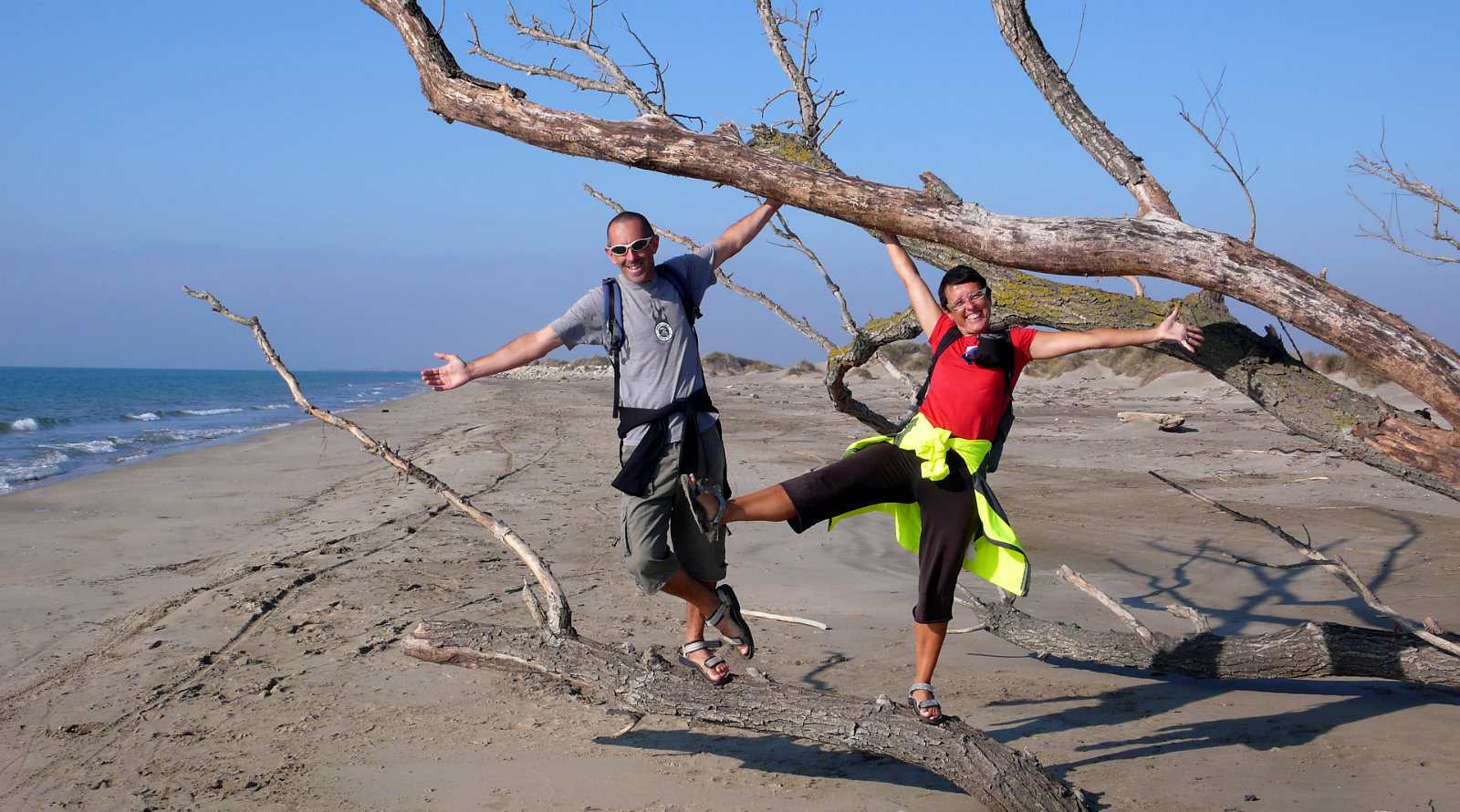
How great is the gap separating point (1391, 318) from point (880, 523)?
6.88 metres

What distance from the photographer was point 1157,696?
5090mm

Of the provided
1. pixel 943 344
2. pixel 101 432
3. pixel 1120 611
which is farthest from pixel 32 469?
pixel 1120 611

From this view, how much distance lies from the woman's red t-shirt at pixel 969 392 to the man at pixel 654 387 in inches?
37.7

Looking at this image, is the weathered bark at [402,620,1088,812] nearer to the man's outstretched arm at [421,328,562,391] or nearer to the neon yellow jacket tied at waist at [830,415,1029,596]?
the neon yellow jacket tied at waist at [830,415,1029,596]

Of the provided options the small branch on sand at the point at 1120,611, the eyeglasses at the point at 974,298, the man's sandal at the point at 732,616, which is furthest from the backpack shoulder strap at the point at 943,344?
the small branch on sand at the point at 1120,611

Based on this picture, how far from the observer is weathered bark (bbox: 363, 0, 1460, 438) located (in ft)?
11.4

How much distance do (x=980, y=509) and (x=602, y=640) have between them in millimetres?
3098

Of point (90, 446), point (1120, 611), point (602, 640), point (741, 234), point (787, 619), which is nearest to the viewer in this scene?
point (741, 234)

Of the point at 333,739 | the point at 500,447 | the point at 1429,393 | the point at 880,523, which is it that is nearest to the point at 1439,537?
the point at 880,523

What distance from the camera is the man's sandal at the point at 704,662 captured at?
13.5 feet

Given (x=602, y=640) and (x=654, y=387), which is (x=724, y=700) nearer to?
(x=654, y=387)

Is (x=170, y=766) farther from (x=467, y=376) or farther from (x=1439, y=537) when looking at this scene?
(x=1439, y=537)

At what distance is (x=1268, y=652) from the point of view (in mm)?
4680

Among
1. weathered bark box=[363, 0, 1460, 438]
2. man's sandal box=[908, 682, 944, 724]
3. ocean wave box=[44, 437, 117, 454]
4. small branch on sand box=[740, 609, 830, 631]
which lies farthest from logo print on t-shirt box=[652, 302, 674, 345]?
ocean wave box=[44, 437, 117, 454]
